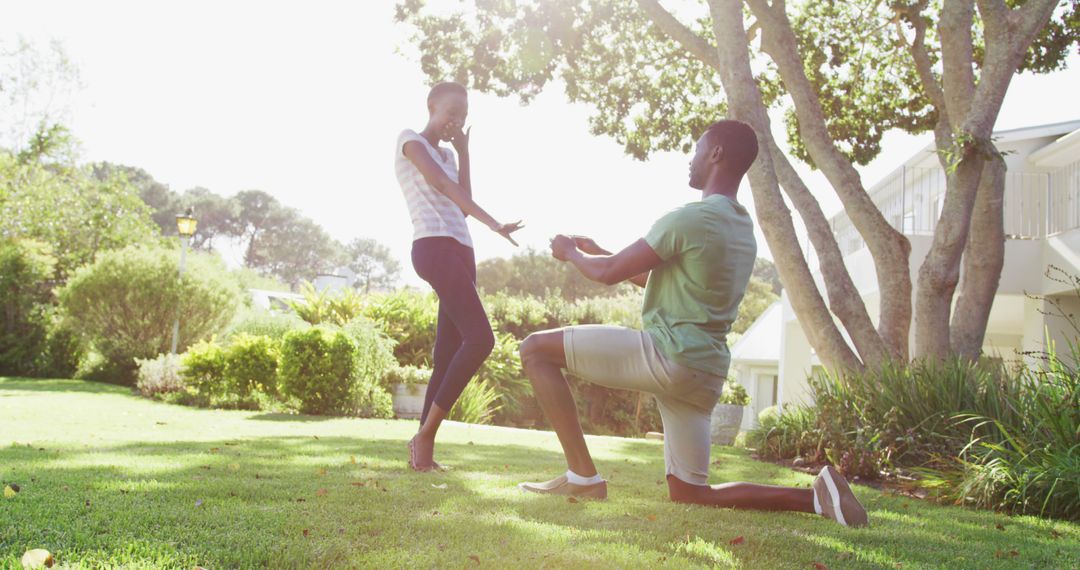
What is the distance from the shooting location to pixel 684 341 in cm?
314

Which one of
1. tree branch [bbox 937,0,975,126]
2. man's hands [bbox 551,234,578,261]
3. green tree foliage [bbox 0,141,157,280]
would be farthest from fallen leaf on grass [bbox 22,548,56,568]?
green tree foliage [bbox 0,141,157,280]

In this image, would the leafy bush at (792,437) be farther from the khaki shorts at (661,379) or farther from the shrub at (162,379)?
the shrub at (162,379)

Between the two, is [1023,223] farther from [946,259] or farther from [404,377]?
[404,377]

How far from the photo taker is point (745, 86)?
8211mm

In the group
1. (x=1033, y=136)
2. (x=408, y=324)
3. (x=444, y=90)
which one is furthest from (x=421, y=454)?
(x=1033, y=136)

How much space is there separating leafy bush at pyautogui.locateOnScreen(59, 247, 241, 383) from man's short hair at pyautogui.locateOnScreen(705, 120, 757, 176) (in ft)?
51.3

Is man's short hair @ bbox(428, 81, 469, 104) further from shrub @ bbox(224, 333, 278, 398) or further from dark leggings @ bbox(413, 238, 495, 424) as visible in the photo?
shrub @ bbox(224, 333, 278, 398)

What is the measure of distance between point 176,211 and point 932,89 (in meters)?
64.2

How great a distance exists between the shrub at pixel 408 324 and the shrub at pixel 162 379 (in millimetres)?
3043

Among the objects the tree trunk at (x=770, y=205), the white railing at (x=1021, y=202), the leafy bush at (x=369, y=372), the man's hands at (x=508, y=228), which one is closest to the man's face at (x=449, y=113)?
the man's hands at (x=508, y=228)

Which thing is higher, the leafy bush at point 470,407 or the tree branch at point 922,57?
the tree branch at point 922,57

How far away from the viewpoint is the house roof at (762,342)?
87.4ft

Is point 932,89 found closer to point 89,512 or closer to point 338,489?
point 338,489

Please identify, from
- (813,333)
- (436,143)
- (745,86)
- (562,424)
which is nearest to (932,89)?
(745,86)
